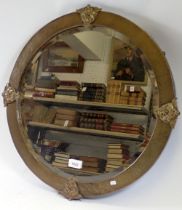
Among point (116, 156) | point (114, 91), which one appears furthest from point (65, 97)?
point (116, 156)

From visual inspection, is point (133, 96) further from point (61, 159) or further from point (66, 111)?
point (61, 159)

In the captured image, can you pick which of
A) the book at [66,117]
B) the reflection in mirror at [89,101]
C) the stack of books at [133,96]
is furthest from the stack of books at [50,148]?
the stack of books at [133,96]

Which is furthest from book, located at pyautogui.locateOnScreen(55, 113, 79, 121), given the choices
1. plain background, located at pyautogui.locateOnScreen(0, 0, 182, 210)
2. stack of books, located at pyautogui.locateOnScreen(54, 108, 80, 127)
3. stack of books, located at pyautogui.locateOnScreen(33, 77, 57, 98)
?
plain background, located at pyautogui.locateOnScreen(0, 0, 182, 210)

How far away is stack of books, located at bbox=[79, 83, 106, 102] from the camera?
4.85ft

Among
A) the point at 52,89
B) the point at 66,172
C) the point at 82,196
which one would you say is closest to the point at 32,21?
the point at 52,89

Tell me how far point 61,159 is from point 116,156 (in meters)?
0.26

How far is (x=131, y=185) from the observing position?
4.64 ft

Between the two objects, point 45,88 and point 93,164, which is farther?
point 45,88

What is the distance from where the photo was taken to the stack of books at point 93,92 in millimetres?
1478

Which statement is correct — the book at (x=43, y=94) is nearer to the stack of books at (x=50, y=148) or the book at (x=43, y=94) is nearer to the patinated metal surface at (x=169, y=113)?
the stack of books at (x=50, y=148)

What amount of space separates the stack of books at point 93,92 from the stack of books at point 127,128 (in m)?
0.13

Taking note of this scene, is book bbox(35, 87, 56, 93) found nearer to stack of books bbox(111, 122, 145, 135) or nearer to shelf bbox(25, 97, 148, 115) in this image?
shelf bbox(25, 97, 148, 115)

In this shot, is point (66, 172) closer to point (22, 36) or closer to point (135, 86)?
point (135, 86)

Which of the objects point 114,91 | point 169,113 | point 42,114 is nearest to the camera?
point 169,113
